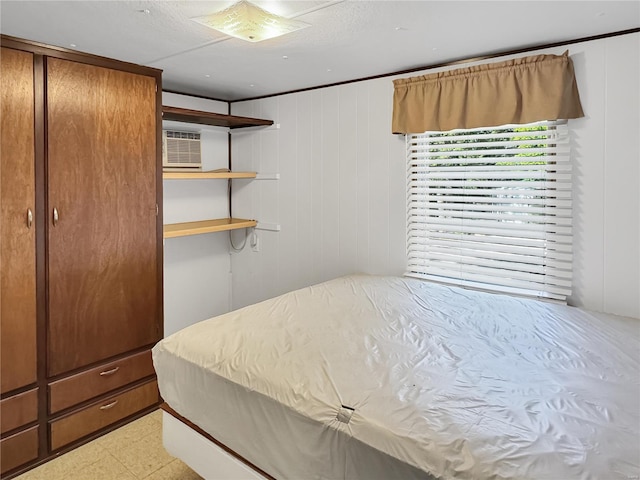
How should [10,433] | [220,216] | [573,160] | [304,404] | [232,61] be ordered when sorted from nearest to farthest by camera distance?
[304,404] → [10,433] → [573,160] → [232,61] → [220,216]

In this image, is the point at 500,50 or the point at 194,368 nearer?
the point at 194,368

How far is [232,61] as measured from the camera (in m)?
2.88

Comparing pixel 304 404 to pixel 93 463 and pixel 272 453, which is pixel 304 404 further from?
pixel 93 463

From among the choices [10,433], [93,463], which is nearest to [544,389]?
[93,463]

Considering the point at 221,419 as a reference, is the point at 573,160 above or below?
above

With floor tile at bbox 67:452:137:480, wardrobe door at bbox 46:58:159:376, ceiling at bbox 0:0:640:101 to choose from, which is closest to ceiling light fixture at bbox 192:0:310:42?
ceiling at bbox 0:0:640:101

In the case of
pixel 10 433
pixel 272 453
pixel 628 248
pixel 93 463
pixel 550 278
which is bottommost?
pixel 93 463

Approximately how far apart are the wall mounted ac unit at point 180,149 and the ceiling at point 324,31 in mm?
687

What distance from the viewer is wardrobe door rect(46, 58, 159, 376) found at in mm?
2338

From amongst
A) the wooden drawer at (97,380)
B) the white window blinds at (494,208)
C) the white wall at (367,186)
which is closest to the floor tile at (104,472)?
the wooden drawer at (97,380)

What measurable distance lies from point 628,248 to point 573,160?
1.88 ft

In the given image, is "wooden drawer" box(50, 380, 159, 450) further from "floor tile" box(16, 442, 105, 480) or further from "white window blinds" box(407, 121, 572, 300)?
"white window blinds" box(407, 121, 572, 300)

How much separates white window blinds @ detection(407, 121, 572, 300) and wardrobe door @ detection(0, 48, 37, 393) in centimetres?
236

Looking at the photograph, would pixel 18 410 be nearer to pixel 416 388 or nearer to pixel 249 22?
pixel 416 388
